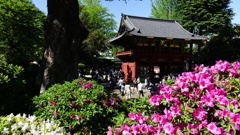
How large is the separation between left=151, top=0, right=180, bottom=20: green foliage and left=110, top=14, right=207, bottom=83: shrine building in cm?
739

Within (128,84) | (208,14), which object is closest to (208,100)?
(128,84)

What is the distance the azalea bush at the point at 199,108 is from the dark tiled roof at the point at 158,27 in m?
18.8

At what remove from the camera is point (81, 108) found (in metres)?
3.47

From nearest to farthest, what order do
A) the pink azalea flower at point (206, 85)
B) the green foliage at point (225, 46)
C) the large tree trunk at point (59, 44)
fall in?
the pink azalea flower at point (206, 85) → the large tree trunk at point (59, 44) → the green foliage at point (225, 46)

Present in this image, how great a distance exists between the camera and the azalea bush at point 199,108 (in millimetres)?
1941

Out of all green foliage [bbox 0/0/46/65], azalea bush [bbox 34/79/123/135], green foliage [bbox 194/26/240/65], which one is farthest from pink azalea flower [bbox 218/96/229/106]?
green foliage [bbox 194/26/240/65]

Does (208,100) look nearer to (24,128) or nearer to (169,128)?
(169,128)

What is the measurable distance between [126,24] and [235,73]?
66.0 feet

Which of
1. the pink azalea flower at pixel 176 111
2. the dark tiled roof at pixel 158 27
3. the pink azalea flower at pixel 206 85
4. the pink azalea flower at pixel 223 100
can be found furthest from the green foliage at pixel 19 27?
the pink azalea flower at pixel 223 100

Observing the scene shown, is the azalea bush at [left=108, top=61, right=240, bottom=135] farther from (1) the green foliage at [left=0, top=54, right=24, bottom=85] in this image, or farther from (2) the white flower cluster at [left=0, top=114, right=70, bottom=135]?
(1) the green foliage at [left=0, top=54, right=24, bottom=85]

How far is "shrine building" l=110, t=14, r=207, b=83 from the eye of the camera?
19.0 m

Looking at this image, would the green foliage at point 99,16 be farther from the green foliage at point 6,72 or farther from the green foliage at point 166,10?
the green foliage at point 6,72

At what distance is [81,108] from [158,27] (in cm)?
2223

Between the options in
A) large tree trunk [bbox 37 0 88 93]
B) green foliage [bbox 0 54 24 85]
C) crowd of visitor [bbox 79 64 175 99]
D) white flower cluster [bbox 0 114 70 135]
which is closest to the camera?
white flower cluster [bbox 0 114 70 135]
